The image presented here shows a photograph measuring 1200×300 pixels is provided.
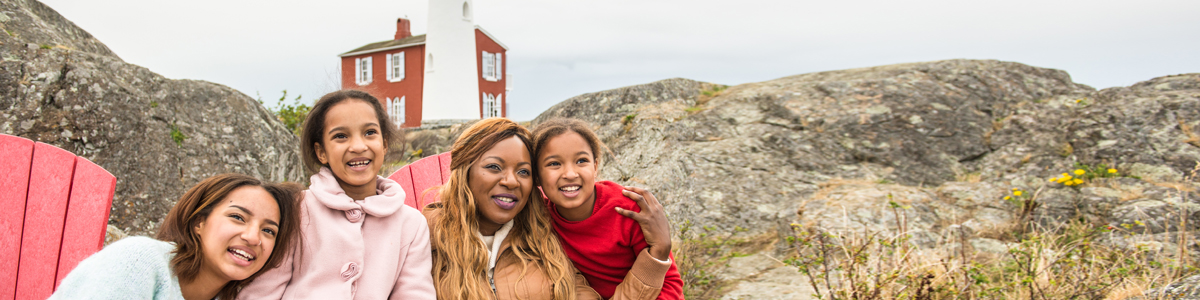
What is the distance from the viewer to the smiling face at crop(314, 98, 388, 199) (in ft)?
6.15

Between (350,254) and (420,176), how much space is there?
3.92 feet

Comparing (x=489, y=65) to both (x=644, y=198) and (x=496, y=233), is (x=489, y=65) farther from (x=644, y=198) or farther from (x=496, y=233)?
(x=644, y=198)

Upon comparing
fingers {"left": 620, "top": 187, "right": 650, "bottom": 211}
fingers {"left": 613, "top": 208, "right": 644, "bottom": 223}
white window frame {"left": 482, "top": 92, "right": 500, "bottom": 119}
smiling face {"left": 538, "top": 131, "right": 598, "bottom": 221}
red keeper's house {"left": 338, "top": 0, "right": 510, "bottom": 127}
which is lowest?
fingers {"left": 613, "top": 208, "right": 644, "bottom": 223}

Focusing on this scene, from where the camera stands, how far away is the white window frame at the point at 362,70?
20969 mm

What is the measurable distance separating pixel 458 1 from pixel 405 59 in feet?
11.9

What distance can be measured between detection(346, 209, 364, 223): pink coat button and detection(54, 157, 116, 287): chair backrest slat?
80cm

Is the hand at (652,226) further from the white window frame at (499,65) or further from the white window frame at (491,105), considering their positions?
the white window frame at (499,65)

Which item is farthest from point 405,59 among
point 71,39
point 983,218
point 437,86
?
point 983,218

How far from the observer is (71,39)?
3.45m

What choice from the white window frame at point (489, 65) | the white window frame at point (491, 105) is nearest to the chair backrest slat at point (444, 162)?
the white window frame at point (491, 105)

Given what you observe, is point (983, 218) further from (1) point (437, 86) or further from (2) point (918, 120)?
(1) point (437, 86)

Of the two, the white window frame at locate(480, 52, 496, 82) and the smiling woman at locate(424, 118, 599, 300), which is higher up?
the white window frame at locate(480, 52, 496, 82)

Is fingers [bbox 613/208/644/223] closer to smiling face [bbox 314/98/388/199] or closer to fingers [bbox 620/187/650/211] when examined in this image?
fingers [bbox 620/187/650/211]

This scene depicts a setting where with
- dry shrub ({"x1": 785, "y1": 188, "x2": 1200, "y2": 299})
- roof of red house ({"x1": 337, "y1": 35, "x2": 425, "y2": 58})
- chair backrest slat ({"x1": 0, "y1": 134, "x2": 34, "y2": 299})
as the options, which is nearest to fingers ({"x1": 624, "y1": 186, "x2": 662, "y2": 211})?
dry shrub ({"x1": 785, "y1": 188, "x2": 1200, "y2": 299})
